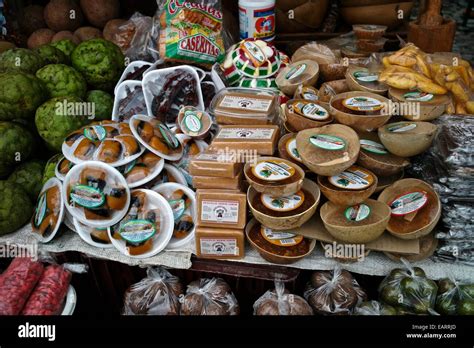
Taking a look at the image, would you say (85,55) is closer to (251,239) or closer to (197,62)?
(197,62)

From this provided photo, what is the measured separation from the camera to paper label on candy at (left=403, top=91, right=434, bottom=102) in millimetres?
1883

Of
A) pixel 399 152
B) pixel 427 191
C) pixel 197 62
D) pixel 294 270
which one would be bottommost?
pixel 294 270

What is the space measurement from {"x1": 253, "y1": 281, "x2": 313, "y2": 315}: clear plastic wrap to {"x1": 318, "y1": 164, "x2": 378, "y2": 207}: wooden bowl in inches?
15.9

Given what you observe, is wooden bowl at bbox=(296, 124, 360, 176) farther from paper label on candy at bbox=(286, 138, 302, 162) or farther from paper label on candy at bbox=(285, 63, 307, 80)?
paper label on candy at bbox=(285, 63, 307, 80)

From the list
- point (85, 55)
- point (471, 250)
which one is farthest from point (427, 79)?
point (85, 55)

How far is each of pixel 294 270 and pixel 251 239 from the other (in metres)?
0.23

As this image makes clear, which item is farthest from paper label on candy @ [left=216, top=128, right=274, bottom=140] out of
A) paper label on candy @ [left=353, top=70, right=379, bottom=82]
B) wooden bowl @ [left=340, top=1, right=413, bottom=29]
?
wooden bowl @ [left=340, top=1, right=413, bottom=29]

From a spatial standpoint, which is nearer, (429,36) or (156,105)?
(156,105)

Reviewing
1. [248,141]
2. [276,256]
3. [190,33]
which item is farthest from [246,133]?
[190,33]

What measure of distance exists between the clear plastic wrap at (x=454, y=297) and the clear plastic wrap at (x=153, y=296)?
103cm

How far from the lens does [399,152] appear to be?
5.75ft

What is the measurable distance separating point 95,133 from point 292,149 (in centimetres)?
88

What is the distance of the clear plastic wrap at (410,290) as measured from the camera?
160cm

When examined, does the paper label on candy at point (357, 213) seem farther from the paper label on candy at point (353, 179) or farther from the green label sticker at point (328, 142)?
the green label sticker at point (328, 142)
